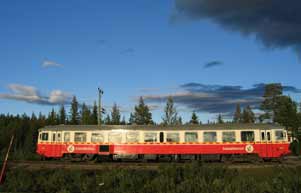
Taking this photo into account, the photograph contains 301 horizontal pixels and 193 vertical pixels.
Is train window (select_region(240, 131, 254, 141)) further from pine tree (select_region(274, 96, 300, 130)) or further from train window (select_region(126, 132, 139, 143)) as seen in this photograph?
pine tree (select_region(274, 96, 300, 130))

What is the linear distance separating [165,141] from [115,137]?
16.0ft

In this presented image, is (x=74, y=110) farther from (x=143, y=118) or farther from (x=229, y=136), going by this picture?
(x=229, y=136)

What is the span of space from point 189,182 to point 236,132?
17839 mm

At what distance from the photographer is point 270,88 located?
64.9 m

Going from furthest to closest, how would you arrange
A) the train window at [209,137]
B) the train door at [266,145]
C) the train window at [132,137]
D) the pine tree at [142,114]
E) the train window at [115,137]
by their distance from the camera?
the pine tree at [142,114] → the train window at [115,137] → the train window at [132,137] → the train window at [209,137] → the train door at [266,145]

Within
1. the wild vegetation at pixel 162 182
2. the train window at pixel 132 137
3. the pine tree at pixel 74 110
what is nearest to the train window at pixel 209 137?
the train window at pixel 132 137

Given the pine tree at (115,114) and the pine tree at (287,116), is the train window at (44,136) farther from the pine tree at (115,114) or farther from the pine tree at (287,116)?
the pine tree at (115,114)

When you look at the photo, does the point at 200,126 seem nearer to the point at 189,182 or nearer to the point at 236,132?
the point at 236,132

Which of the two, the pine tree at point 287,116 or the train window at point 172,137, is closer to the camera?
the train window at point 172,137

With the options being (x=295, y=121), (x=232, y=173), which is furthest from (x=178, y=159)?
(x=295, y=121)

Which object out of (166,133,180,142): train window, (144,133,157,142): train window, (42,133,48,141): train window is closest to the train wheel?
(42,133,48,141): train window

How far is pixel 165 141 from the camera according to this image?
31.7 m

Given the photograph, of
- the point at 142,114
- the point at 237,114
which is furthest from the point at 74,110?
the point at 237,114

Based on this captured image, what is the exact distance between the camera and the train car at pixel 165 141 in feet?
100
